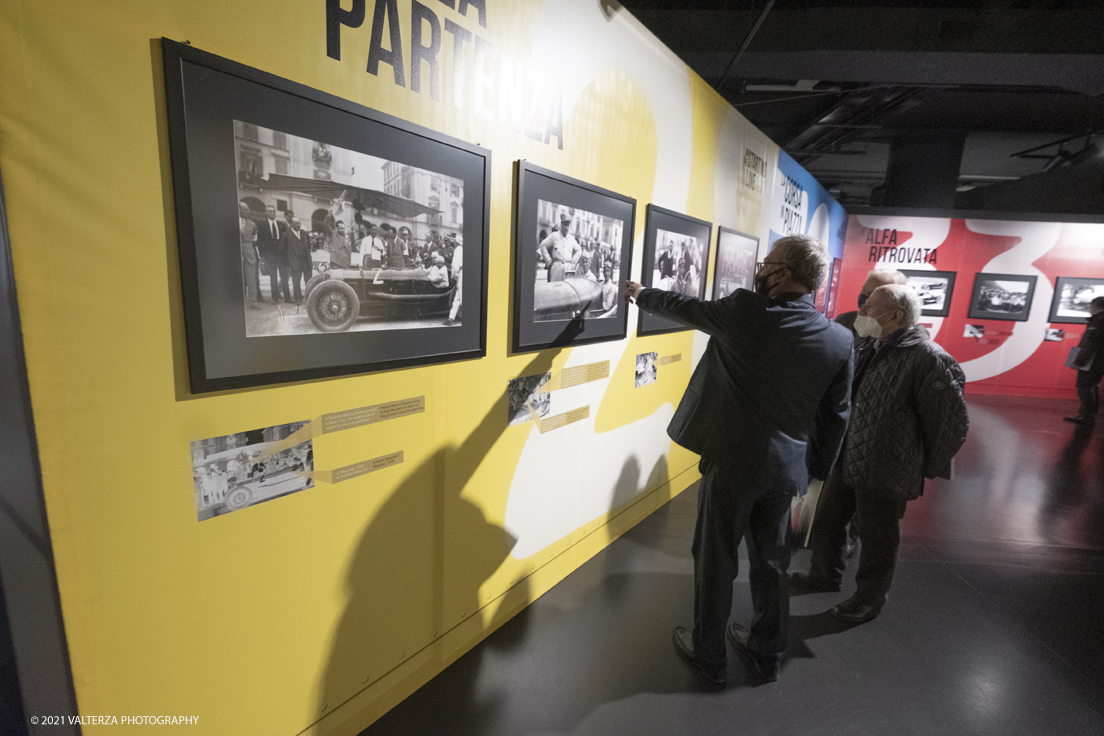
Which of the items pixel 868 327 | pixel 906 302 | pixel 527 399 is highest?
pixel 906 302

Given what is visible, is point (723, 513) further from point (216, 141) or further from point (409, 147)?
point (216, 141)

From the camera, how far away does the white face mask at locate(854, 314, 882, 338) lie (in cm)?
248

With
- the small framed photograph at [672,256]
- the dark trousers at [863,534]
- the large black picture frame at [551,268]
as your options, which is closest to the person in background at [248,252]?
the large black picture frame at [551,268]

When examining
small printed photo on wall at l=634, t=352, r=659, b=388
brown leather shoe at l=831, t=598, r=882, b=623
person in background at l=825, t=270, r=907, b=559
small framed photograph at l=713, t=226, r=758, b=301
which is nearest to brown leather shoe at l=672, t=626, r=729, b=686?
brown leather shoe at l=831, t=598, r=882, b=623

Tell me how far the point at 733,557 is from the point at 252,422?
178 cm

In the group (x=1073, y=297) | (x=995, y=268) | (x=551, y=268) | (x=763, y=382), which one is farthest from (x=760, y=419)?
(x=1073, y=297)

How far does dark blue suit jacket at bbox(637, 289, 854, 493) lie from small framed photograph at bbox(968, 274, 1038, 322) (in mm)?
9262

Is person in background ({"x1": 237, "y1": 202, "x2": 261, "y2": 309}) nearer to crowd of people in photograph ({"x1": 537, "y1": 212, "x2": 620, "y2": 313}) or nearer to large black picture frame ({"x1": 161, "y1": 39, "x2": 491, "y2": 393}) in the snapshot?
large black picture frame ({"x1": 161, "y1": 39, "x2": 491, "y2": 393})

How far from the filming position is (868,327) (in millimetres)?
2582

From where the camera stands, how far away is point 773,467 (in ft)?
5.80

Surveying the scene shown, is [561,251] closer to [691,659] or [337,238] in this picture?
[337,238]

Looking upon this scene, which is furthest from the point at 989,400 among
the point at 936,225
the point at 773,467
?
the point at 773,467

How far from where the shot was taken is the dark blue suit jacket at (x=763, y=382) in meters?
1.72

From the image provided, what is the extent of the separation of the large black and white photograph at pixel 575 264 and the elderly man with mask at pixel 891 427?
1.32 metres
